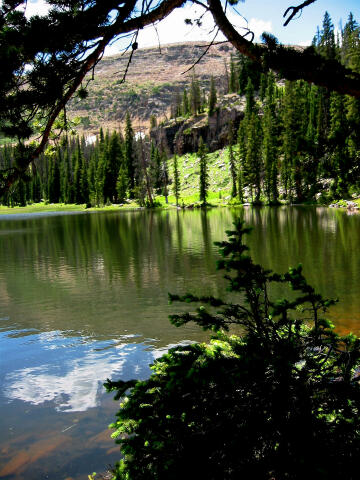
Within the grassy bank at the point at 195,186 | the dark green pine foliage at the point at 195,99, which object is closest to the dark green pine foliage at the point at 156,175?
the grassy bank at the point at 195,186

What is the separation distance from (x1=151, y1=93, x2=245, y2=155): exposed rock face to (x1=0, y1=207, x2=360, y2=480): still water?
9050 cm

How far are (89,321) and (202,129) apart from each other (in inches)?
4480

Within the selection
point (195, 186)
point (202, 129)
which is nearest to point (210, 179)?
point (195, 186)

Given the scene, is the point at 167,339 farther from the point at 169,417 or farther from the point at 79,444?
the point at 169,417

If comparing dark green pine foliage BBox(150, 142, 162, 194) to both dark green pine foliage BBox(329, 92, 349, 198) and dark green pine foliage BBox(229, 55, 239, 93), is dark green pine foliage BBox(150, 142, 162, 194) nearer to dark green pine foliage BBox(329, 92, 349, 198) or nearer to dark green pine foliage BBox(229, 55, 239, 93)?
dark green pine foliage BBox(229, 55, 239, 93)

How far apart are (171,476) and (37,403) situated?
5944 millimetres

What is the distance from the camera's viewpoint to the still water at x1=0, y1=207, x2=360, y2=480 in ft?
20.2

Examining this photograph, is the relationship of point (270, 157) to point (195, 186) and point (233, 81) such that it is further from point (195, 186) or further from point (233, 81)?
point (233, 81)

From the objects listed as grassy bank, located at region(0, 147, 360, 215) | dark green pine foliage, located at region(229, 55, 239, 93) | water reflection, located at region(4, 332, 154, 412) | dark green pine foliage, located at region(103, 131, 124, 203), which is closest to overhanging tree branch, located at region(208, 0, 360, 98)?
water reflection, located at region(4, 332, 154, 412)

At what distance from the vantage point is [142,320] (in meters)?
12.4

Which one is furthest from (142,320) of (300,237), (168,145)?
(168,145)

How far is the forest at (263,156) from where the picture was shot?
358 cm

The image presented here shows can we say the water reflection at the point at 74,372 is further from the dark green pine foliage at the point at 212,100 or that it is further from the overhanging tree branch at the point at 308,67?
the dark green pine foliage at the point at 212,100

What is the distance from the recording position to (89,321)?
1272cm
